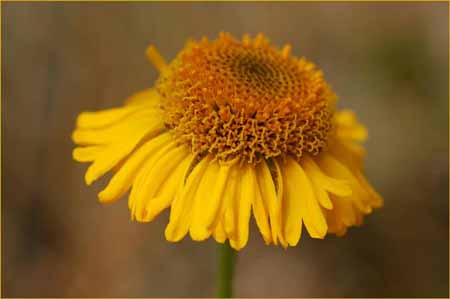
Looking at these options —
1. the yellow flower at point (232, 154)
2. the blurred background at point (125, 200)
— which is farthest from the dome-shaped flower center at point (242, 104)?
the blurred background at point (125, 200)

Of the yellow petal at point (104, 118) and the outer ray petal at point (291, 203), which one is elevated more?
the yellow petal at point (104, 118)

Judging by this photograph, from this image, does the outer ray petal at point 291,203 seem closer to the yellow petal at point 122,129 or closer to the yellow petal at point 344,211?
the yellow petal at point 344,211

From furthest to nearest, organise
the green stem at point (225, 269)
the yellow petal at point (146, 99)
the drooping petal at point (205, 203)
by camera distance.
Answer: the yellow petal at point (146, 99)
the green stem at point (225, 269)
the drooping petal at point (205, 203)

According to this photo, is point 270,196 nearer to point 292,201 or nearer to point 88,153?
point 292,201

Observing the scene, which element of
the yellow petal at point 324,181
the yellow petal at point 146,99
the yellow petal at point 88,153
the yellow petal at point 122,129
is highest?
the yellow petal at point 146,99

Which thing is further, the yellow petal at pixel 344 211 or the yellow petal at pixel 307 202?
the yellow petal at pixel 344 211

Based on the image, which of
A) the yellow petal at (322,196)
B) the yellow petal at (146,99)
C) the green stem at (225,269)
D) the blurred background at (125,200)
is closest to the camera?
the yellow petal at (322,196)

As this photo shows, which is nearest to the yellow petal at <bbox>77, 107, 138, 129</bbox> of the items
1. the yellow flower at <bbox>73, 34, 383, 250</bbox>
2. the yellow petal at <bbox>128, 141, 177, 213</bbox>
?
the yellow flower at <bbox>73, 34, 383, 250</bbox>

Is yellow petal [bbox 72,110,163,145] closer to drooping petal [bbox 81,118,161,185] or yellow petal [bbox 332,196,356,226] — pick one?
drooping petal [bbox 81,118,161,185]
